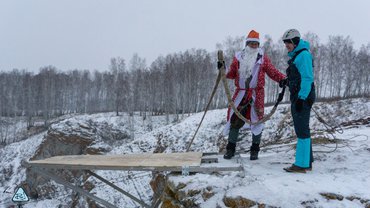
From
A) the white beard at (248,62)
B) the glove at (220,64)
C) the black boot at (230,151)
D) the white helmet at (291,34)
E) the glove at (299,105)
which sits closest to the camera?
the glove at (299,105)

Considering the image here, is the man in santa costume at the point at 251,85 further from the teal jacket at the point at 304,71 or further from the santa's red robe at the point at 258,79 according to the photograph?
Result: the teal jacket at the point at 304,71

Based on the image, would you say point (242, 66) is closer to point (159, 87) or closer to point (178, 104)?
point (178, 104)

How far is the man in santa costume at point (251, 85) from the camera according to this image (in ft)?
16.9

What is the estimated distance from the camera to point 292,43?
15.1 feet

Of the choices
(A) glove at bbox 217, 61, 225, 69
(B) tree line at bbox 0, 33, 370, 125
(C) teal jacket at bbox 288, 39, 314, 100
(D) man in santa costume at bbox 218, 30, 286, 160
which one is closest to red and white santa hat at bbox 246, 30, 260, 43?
(D) man in santa costume at bbox 218, 30, 286, 160

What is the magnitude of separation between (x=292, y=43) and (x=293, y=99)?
76 centimetres

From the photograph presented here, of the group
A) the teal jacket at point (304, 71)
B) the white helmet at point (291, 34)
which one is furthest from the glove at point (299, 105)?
the white helmet at point (291, 34)

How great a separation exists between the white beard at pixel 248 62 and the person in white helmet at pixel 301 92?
0.63 meters

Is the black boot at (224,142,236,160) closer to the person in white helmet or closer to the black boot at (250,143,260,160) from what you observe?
the black boot at (250,143,260,160)

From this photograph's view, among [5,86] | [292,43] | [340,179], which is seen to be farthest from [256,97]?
[5,86]

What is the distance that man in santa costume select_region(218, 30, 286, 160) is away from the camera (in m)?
5.16

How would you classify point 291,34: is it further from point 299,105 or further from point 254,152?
point 254,152

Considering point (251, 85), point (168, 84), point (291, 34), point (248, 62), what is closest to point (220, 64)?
point (248, 62)

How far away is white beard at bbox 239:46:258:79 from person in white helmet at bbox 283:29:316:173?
A: 63cm
